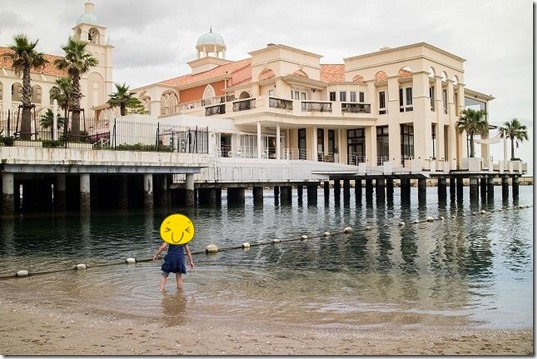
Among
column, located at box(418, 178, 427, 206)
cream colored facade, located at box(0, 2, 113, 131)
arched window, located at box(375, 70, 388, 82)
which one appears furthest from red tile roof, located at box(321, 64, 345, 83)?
cream colored facade, located at box(0, 2, 113, 131)

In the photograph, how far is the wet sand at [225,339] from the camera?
223 inches

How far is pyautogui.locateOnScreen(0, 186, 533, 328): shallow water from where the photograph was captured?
7.86 meters

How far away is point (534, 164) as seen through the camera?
618 cm

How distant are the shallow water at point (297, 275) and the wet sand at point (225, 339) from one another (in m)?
0.36

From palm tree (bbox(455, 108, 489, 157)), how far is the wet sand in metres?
35.8

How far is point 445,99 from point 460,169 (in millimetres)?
6842

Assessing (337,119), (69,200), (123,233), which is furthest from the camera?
(337,119)

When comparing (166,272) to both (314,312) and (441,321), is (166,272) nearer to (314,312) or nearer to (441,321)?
(314,312)

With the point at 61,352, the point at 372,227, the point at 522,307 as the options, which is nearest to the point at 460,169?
the point at 372,227

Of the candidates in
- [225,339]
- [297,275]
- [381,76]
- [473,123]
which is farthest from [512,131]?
[225,339]

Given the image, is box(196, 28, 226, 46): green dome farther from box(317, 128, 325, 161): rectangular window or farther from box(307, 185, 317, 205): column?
box(307, 185, 317, 205): column

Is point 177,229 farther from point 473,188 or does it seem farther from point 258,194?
point 473,188

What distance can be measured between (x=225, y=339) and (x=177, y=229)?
2.08 metres

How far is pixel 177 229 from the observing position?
782cm
